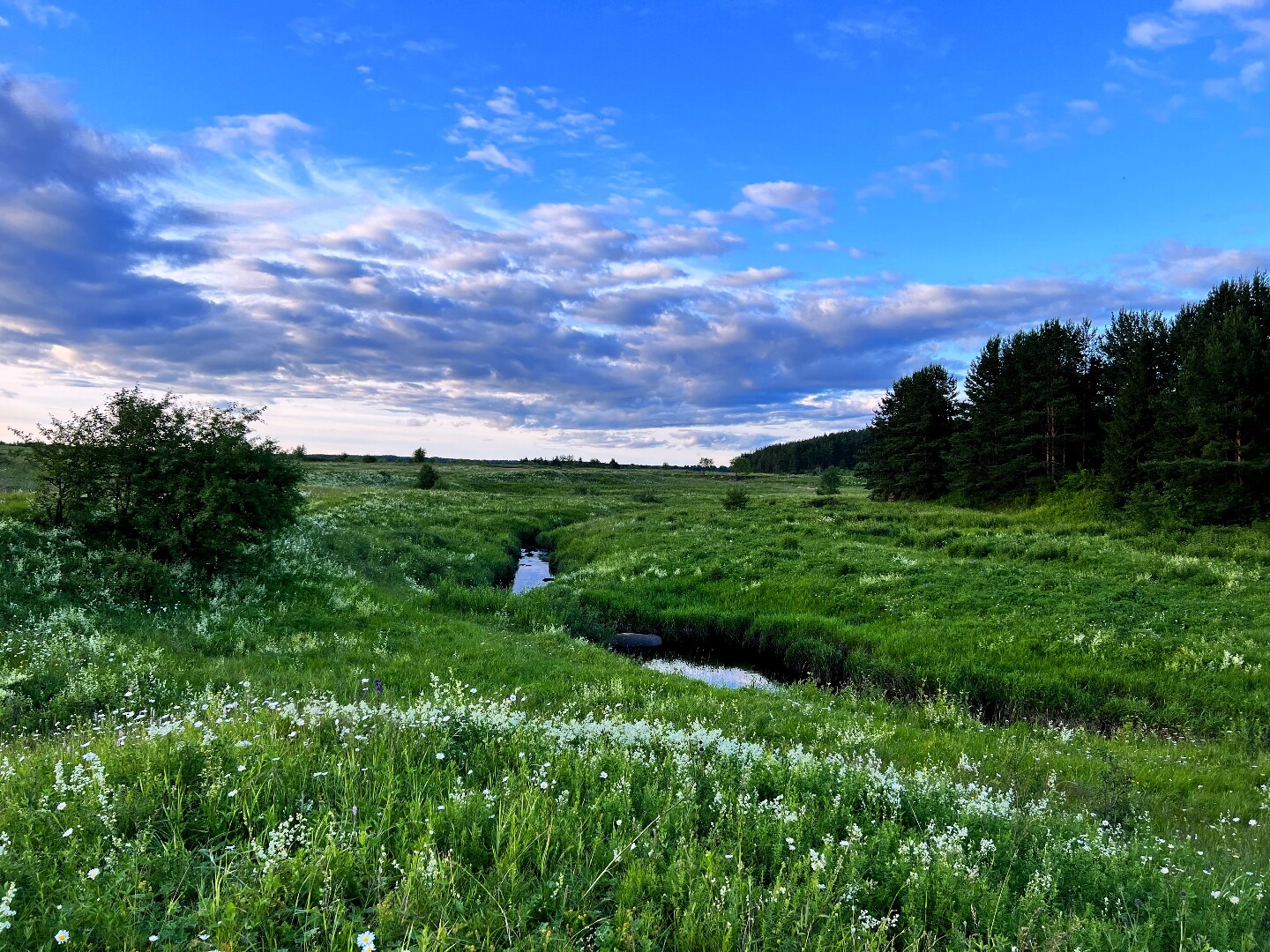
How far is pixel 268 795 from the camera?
4160 millimetres

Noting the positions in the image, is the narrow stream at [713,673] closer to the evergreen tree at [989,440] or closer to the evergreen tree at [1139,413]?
the evergreen tree at [1139,413]

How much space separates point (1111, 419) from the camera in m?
45.4

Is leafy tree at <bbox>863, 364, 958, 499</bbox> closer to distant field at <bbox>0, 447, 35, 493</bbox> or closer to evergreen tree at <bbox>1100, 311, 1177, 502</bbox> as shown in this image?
evergreen tree at <bbox>1100, 311, 1177, 502</bbox>

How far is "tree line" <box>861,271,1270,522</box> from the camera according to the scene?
101 feet

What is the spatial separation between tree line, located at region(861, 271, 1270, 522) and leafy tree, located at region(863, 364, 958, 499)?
128mm

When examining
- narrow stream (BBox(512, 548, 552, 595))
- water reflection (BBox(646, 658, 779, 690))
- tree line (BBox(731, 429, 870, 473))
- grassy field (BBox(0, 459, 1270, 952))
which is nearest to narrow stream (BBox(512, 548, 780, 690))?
water reflection (BBox(646, 658, 779, 690))

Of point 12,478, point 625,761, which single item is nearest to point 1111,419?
point 625,761

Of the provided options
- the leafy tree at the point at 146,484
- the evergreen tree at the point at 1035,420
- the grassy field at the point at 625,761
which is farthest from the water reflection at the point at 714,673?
the evergreen tree at the point at 1035,420

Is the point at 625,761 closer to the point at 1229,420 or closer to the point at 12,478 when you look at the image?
the point at 1229,420

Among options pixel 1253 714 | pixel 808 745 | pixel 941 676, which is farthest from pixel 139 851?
pixel 1253 714

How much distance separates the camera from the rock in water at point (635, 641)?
18781 mm

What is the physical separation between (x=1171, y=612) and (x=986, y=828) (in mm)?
15494

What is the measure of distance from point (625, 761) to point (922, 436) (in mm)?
64694

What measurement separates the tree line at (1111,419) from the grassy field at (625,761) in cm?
1356
